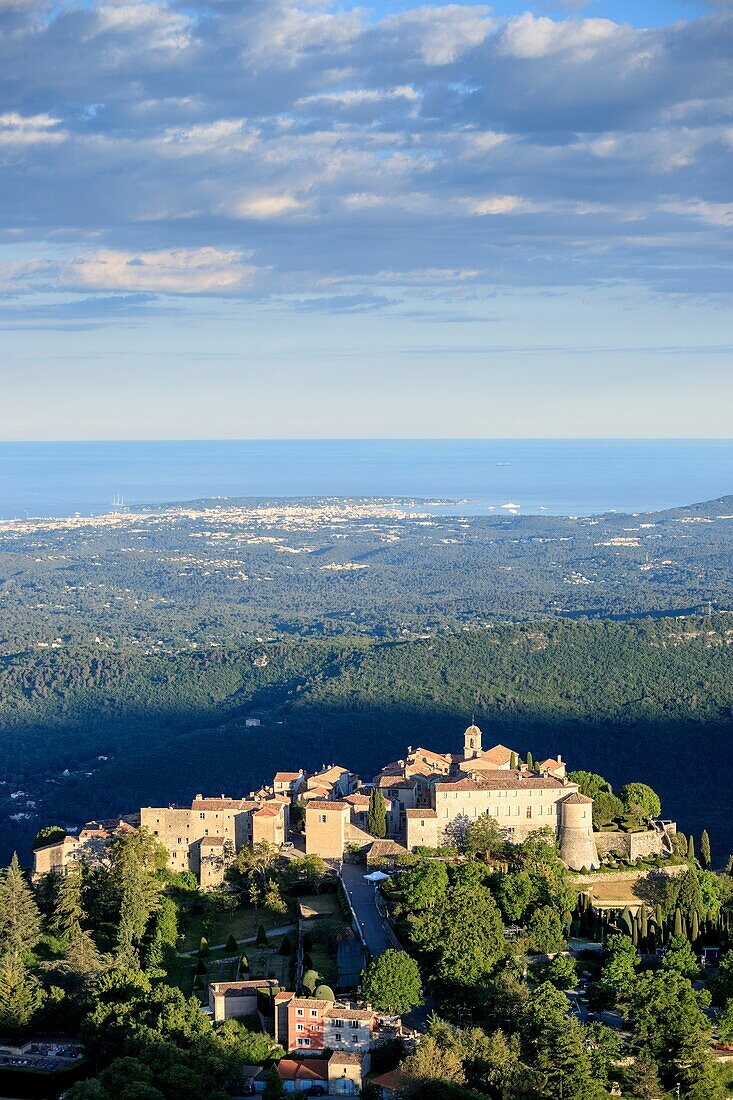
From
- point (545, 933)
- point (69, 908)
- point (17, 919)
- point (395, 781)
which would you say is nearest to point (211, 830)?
point (69, 908)

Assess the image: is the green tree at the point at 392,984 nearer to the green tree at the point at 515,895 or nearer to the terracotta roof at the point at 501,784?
the green tree at the point at 515,895

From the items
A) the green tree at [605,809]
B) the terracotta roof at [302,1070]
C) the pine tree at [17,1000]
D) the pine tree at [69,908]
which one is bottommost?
the terracotta roof at [302,1070]

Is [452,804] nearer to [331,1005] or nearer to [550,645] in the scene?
[331,1005]

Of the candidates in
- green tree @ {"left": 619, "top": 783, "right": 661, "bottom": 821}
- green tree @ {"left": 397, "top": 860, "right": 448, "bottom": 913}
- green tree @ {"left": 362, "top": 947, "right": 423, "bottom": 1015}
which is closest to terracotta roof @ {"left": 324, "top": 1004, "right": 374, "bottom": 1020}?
green tree @ {"left": 362, "top": 947, "right": 423, "bottom": 1015}

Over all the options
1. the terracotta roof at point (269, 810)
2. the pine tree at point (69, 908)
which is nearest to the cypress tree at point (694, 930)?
the terracotta roof at point (269, 810)

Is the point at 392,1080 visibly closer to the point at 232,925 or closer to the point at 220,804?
the point at 232,925

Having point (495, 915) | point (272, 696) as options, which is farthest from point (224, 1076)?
point (272, 696)

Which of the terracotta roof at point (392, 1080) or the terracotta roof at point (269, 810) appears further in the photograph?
the terracotta roof at point (269, 810)

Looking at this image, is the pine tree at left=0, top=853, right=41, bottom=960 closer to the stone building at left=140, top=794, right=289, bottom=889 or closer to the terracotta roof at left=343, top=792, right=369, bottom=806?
the stone building at left=140, top=794, right=289, bottom=889
